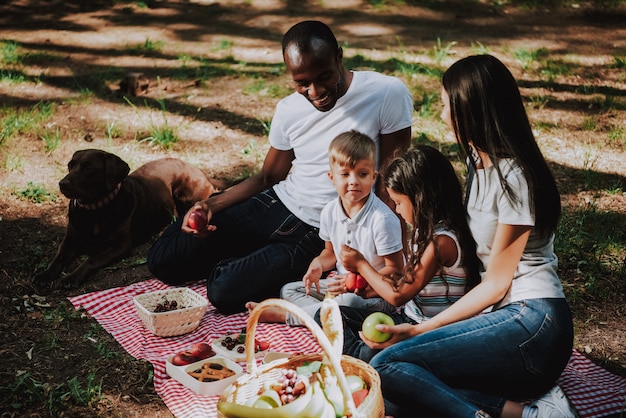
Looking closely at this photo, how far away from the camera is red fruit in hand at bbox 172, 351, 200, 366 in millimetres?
3799

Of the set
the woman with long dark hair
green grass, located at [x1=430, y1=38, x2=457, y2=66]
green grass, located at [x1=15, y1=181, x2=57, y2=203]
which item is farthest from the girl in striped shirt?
green grass, located at [x1=430, y1=38, x2=457, y2=66]

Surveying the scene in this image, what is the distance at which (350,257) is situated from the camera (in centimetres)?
366

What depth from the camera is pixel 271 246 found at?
4621 millimetres

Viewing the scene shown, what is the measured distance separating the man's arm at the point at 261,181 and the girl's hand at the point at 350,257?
52.8 inches

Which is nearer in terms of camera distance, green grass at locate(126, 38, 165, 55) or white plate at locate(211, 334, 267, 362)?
white plate at locate(211, 334, 267, 362)

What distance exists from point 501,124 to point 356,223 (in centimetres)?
122

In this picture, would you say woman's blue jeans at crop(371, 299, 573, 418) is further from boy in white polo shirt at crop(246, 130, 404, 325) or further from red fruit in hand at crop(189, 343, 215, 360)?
red fruit in hand at crop(189, 343, 215, 360)

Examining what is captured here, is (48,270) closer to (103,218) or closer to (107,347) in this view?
(103,218)

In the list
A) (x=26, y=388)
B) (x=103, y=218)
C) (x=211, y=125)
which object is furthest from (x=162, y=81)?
(x=26, y=388)

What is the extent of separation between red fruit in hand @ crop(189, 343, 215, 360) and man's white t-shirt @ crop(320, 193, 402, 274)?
34.2 inches

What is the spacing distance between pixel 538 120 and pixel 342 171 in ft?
13.7

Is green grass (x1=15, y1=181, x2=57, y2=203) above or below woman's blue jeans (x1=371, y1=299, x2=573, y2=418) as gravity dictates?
below

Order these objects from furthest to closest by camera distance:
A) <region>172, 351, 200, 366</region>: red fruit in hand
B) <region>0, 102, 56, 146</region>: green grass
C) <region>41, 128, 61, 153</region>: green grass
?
1. <region>0, 102, 56, 146</region>: green grass
2. <region>41, 128, 61, 153</region>: green grass
3. <region>172, 351, 200, 366</region>: red fruit in hand

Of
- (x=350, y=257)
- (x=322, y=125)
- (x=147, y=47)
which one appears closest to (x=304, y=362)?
(x=350, y=257)
